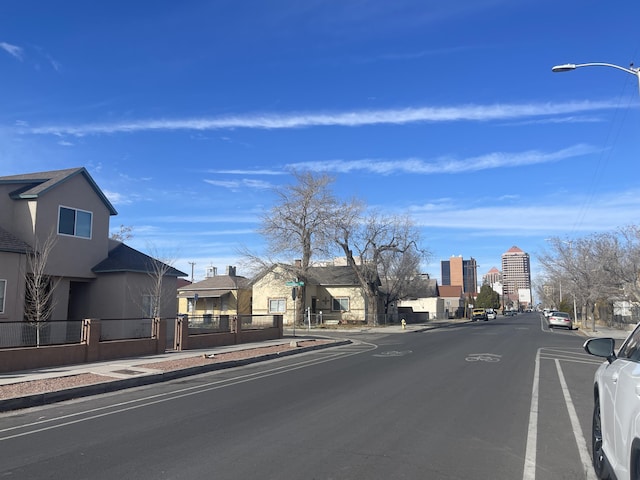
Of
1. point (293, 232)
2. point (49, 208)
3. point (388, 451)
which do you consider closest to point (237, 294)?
point (293, 232)

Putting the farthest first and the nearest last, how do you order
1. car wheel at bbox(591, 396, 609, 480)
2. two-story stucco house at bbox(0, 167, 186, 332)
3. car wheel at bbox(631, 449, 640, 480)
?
two-story stucco house at bbox(0, 167, 186, 332)
car wheel at bbox(591, 396, 609, 480)
car wheel at bbox(631, 449, 640, 480)

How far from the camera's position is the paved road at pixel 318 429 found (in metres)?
5.93

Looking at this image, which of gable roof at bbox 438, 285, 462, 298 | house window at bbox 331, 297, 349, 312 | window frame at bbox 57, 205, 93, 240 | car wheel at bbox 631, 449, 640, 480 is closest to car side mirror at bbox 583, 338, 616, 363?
car wheel at bbox 631, 449, 640, 480

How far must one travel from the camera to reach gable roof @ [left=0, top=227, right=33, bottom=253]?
18.7m

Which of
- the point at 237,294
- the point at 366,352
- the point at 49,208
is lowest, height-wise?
the point at 366,352

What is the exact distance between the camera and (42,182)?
21750 millimetres

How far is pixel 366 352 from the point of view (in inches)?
830

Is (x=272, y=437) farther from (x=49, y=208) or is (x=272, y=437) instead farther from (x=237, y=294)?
(x=237, y=294)

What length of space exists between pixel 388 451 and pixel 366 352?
14.7 m

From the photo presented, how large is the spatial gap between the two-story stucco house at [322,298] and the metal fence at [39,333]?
3178 cm

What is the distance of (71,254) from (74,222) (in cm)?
142

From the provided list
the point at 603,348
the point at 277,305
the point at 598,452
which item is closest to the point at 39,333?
the point at 598,452

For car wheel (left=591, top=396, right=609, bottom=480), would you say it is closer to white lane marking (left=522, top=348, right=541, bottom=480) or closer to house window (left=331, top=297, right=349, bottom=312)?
white lane marking (left=522, top=348, right=541, bottom=480)

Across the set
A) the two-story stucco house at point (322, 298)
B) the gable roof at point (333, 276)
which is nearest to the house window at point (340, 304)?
the two-story stucco house at point (322, 298)
